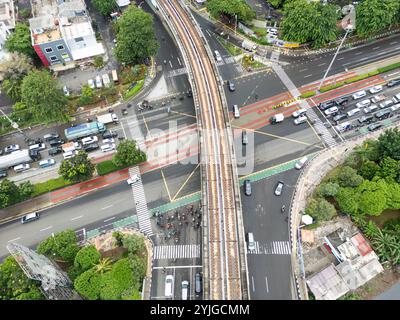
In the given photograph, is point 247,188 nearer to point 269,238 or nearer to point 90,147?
point 269,238

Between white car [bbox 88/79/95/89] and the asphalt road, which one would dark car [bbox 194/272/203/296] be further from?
white car [bbox 88/79/95/89]

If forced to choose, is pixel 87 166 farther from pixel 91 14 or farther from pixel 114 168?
pixel 91 14

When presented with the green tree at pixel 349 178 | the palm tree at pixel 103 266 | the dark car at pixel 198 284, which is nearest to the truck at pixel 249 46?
the green tree at pixel 349 178

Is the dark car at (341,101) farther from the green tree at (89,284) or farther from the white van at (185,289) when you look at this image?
the green tree at (89,284)

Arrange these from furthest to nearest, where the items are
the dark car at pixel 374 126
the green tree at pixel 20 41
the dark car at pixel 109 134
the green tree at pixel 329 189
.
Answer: the green tree at pixel 20 41, the dark car at pixel 109 134, the dark car at pixel 374 126, the green tree at pixel 329 189

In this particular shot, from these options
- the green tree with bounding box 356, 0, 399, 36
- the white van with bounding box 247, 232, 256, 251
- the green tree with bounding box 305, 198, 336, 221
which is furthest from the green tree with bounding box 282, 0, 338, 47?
the white van with bounding box 247, 232, 256, 251
